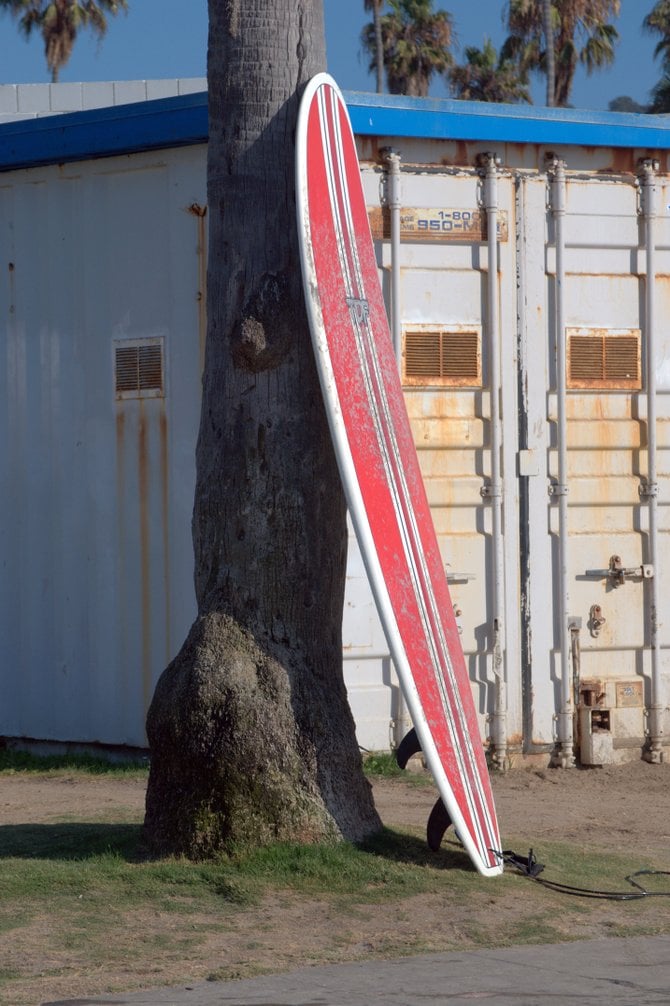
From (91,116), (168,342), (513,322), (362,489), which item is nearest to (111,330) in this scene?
(168,342)

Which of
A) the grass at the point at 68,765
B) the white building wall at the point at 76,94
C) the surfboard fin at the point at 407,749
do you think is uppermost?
the white building wall at the point at 76,94

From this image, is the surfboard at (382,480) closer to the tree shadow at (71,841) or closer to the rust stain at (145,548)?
the tree shadow at (71,841)

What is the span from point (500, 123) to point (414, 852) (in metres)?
5.12

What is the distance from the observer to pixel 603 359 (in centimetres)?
986

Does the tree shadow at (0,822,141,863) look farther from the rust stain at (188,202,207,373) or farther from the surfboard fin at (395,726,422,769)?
the rust stain at (188,202,207,373)

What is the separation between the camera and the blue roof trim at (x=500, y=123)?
9.35 metres

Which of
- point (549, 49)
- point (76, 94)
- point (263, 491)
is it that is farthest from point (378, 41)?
point (263, 491)

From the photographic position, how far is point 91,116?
974 centimetres

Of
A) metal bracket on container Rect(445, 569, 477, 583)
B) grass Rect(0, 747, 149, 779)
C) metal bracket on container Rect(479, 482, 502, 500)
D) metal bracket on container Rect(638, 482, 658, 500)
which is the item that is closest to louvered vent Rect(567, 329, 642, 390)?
metal bracket on container Rect(638, 482, 658, 500)

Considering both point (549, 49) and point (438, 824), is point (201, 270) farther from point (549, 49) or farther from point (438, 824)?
point (549, 49)

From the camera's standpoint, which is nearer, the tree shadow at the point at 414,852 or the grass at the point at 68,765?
the tree shadow at the point at 414,852

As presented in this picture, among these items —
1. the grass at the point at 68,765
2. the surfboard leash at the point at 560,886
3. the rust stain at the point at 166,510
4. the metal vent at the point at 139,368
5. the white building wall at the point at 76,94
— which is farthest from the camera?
the white building wall at the point at 76,94

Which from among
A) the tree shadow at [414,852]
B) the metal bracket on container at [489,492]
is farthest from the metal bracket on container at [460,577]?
the tree shadow at [414,852]

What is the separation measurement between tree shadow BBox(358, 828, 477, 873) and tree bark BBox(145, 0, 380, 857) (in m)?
0.07
